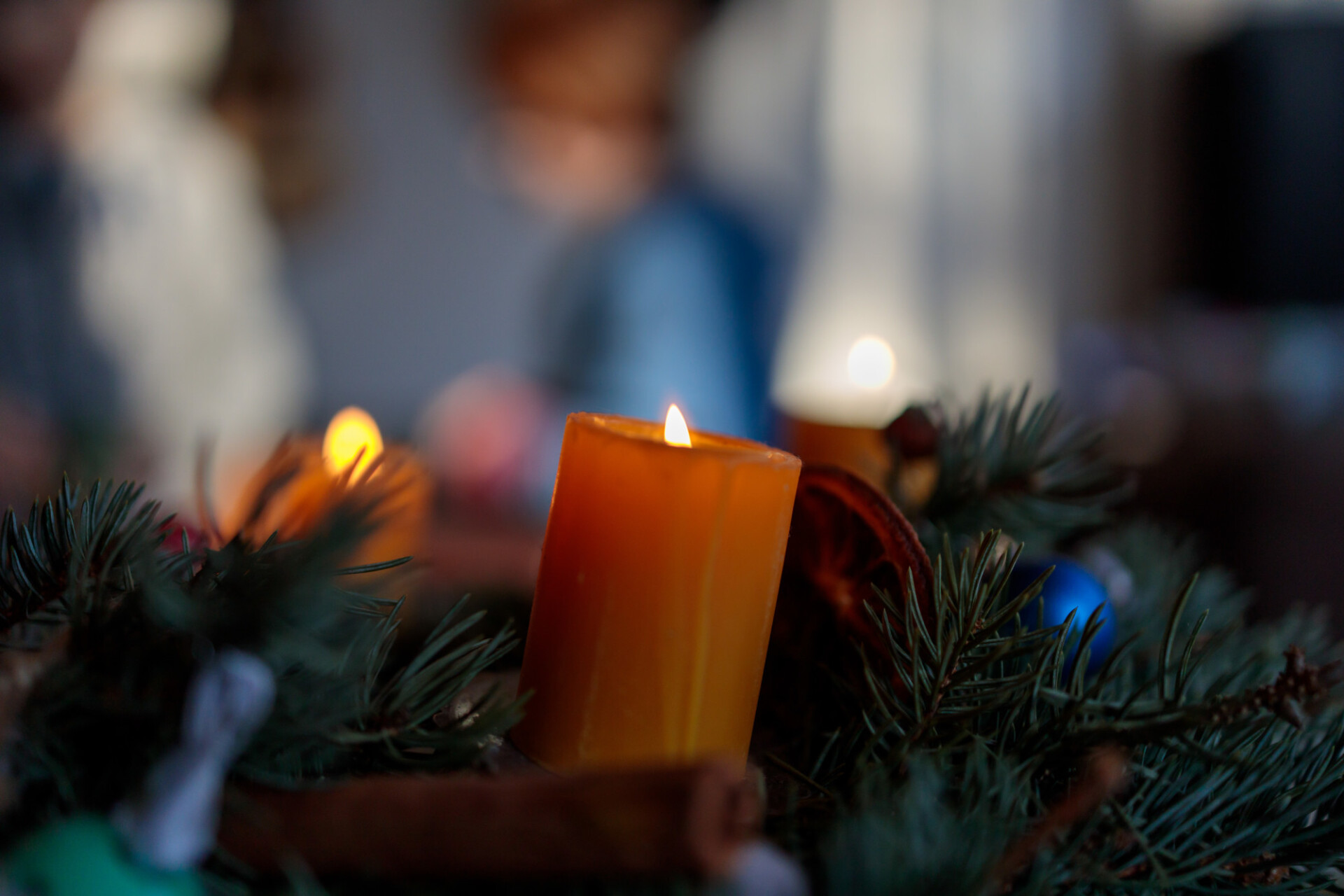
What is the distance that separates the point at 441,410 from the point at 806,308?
2.75ft

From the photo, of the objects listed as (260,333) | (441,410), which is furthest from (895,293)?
(260,333)

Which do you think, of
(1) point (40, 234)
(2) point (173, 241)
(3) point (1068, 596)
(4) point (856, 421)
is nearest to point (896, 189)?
(2) point (173, 241)

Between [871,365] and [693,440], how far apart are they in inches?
11.3

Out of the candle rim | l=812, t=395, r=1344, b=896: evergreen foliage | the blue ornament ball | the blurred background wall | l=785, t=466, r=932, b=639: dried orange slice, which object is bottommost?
l=812, t=395, r=1344, b=896: evergreen foliage

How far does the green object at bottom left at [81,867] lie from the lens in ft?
0.57

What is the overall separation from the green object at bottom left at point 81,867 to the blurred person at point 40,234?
1069 mm

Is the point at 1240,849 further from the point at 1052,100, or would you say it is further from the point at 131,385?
the point at 1052,100

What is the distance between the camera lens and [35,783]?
204 mm

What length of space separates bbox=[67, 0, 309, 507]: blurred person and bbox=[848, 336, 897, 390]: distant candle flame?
906mm

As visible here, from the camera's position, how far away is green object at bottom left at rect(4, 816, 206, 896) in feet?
0.57

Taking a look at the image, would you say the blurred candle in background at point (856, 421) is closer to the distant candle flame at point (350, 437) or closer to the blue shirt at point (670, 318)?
the distant candle flame at point (350, 437)

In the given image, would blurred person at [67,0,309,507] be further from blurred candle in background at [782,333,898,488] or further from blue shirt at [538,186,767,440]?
blurred candle in background at [782,333,898,488]

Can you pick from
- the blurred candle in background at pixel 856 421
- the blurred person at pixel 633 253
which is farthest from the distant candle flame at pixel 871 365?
the blurred person at pixel 633 253

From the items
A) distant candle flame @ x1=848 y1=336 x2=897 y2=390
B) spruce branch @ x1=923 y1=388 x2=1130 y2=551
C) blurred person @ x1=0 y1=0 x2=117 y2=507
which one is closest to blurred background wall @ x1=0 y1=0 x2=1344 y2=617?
blurred person @ x1=0 y1=0 x2=117 y2=507
